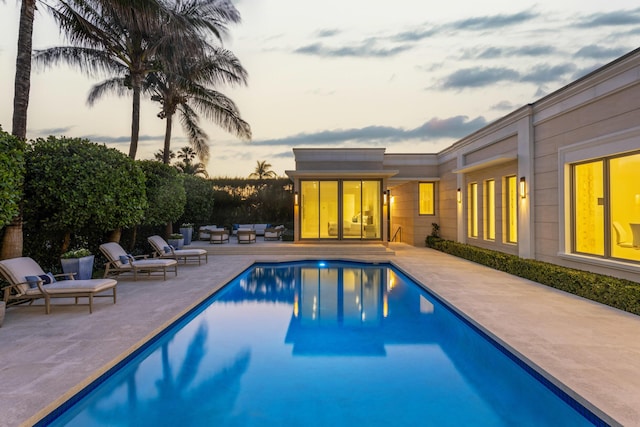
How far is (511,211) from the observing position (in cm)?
1122

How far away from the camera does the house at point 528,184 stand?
6922 millimetres

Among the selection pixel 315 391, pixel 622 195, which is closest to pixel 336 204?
pixel 622 195

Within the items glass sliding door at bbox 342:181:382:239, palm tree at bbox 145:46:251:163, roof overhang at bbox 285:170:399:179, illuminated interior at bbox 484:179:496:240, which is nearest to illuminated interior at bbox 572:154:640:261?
illuminated interior at bbox 484:179:496:240

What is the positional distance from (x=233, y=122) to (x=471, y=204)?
1011cm

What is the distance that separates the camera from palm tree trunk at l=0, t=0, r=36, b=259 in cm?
707

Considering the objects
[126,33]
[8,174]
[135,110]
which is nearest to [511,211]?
[8,174]

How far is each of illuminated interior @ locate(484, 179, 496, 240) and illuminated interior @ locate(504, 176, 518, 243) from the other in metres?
0.62

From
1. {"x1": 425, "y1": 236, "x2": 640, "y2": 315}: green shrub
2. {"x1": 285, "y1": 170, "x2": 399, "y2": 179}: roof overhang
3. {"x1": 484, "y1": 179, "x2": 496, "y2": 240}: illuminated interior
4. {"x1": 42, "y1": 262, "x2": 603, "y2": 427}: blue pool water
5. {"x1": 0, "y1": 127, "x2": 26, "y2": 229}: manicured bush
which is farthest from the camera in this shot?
{"x1": 285, "y1": 170, "x2": 399, "y2": 179}: roof overhang

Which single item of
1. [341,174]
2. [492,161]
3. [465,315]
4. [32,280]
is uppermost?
[341,174]

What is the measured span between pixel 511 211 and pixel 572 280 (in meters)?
4.00

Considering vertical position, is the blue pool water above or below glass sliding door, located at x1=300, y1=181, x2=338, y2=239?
below

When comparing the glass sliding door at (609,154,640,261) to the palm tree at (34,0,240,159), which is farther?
the palm tree at (34,0,240,159)

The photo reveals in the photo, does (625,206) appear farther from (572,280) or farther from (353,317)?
(353,317)

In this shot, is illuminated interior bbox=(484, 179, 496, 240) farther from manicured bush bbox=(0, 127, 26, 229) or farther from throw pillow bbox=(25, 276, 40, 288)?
manicured bush bbox=(0, 127, 26, 229)
